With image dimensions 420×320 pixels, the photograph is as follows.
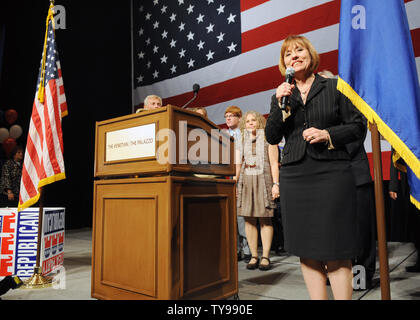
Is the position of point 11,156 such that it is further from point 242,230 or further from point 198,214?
point 198,214

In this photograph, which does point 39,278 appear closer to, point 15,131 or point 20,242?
point 20,242

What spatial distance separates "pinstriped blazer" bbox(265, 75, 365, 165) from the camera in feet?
3.91

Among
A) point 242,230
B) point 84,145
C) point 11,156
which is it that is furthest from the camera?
point 84,145

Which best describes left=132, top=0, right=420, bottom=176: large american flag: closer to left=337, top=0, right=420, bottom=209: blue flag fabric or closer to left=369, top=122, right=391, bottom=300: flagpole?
left=337, top=0, right=420, bottom=209: blue flag fabric

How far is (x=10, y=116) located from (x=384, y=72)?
5.17 meters

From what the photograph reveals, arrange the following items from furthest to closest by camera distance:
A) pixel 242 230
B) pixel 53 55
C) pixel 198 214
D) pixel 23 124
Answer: pixel 23 124
pixel 242 230
pixel 53 55
pixel 198 214

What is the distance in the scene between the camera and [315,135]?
1.15 metres

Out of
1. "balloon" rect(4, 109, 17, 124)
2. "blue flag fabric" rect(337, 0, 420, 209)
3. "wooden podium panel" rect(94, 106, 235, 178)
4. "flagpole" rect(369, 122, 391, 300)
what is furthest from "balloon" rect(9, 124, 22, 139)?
"flagpole" rect(369, 122, 391, 300)

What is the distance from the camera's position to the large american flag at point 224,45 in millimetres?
3689

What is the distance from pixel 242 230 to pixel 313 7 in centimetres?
276

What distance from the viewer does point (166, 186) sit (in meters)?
1.34

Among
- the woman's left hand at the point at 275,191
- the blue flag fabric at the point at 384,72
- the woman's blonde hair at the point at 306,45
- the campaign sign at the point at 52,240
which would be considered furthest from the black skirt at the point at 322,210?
the campaign sign at the point at 52,240

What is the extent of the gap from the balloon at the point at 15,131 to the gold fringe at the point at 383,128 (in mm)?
5051
